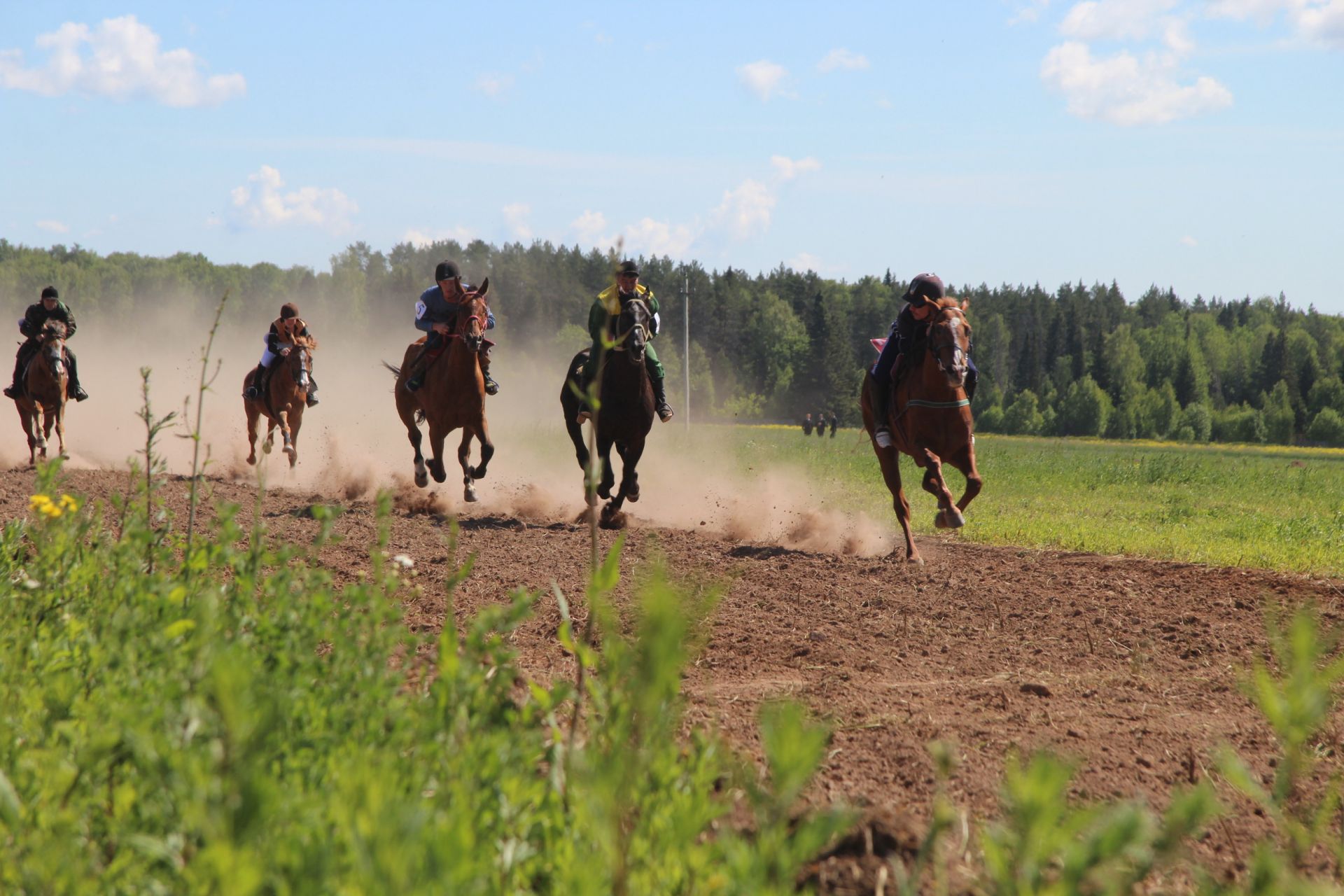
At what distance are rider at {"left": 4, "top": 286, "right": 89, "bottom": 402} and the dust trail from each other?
4.59ft

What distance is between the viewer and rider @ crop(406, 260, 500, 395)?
49.3ft

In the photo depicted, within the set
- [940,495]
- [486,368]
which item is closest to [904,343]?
[940,495]

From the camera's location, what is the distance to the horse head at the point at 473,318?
566 inches

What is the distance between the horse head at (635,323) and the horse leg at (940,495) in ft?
10.3

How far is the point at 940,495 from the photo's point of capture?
11578mm

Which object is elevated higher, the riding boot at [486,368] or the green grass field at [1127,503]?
the riding boot at [486,368]

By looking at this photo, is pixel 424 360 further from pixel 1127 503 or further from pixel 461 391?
pixel 1127 503

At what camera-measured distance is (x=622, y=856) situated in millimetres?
2496

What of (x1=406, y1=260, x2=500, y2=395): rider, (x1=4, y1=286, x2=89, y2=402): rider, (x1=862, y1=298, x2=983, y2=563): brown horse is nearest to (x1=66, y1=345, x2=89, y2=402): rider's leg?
(x1=4, y1=286, x2=89, y2=402): rider

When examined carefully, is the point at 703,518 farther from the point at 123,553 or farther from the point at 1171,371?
the point at 1171,371

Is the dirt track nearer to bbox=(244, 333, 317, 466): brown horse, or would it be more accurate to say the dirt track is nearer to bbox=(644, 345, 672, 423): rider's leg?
bbox=(644, 345, 672, 423): rider's leg

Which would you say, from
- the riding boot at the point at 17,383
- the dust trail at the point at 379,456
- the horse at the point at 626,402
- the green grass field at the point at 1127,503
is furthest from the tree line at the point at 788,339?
the horse at the point at 626,402

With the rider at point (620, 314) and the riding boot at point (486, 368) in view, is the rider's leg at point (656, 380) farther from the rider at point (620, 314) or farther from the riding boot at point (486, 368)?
the riding boot at point (486, 368)

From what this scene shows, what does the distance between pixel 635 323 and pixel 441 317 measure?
3.77 meters
